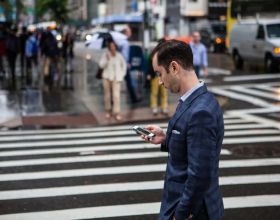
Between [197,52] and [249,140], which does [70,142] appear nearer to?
[249,140]

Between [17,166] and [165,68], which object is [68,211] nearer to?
[17,166]

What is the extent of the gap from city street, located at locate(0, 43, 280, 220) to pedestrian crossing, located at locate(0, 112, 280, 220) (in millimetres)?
11

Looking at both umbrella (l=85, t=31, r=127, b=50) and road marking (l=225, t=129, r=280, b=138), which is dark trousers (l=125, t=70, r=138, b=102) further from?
road marking (l=225, t=129, r=280, b=138)

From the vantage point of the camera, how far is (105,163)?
8992 mm

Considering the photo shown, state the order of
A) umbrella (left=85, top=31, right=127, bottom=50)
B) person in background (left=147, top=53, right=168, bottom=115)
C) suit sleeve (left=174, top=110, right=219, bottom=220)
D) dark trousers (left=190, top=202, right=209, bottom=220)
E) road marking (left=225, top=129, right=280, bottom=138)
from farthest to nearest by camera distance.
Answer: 1. umbrella (left=85, top=31, right=127, bottom=50)
2. person in background (left=147, top=53, right=168, bottom=115)
3. road marking (left=225, top=129, right=280, bottom=138)
4. dark trousers (left=190, top=202, right=209, bottom=220)
5. suit sleeve (left=174, top=110, right=219, bottom=220)

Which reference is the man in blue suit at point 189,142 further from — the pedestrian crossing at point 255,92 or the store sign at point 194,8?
the store sign at point 194,8

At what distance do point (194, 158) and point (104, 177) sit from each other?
5.17 meters

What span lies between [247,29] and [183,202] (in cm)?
2468

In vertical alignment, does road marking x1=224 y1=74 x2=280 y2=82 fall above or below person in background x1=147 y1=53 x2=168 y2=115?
below

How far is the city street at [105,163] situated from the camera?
21.7 feet

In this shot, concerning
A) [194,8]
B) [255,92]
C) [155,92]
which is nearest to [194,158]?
[155,92]

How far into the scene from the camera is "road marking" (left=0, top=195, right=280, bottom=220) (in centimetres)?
627

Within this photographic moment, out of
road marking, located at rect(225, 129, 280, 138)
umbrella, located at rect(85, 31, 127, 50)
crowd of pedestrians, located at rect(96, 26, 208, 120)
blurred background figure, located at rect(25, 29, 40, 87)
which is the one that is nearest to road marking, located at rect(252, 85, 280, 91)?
crowd of pedestrians, located at rect(96, 26, 208, 120)

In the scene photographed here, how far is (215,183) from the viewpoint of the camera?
317 cm
